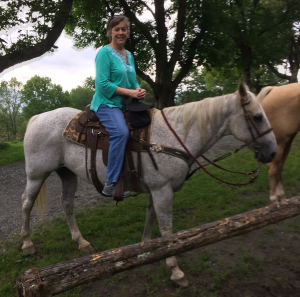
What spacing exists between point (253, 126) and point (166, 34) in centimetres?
1233

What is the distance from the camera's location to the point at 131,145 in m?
2.86

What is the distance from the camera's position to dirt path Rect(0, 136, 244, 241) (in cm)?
486

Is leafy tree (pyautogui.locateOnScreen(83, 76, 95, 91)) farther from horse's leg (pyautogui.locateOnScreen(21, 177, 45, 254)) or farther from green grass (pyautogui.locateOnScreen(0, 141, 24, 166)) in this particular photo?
horse's leg (pyautogui.locateOnScreen(21, 177, 45, 254))

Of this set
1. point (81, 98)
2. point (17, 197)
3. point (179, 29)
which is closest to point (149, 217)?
point (17, 197)

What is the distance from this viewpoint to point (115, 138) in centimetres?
275

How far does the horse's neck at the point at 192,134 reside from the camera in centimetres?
279

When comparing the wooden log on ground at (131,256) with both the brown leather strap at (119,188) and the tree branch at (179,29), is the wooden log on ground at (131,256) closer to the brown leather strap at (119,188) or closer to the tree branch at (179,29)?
the brown leather strap at (119,188)

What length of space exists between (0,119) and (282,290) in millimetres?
39830

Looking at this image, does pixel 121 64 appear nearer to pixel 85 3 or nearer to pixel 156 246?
pixel 156 246

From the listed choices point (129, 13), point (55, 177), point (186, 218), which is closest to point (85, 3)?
point (129, 13)

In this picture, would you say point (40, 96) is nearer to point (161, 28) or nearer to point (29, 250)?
point (161, 28)

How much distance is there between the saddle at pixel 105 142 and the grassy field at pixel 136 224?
1.23m

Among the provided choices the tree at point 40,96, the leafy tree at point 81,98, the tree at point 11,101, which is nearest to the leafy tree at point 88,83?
the leafy tree at point 81,98

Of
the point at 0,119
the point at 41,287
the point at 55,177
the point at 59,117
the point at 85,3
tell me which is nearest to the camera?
the point at 41,287
